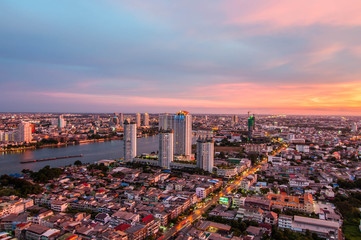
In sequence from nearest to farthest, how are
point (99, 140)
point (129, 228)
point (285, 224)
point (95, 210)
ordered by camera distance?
1. point (129, 228)
2. point (285, 224)
3. point (95, 210)
4. point (99, 140)

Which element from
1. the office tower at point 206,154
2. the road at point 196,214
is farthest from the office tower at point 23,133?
the road at point 196,214

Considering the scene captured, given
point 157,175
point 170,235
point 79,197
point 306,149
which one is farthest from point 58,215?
point 306,149

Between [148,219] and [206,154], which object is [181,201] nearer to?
[148,219]

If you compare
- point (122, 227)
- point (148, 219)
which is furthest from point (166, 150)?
point (122, 227)

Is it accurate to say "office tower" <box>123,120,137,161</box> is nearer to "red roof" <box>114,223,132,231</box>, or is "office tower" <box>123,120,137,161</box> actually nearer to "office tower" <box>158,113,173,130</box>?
"office tower" <box>158,113,173,130</box>

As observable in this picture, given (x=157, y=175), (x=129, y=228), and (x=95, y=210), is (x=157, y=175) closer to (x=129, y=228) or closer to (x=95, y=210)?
(x=95, y=210)

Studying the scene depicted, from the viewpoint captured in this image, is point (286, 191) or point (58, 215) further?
point (286, 191)

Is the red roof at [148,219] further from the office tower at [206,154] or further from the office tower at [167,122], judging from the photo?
the office tower at [167,122]

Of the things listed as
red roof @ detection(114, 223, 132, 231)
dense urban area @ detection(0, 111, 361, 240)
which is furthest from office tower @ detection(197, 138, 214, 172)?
red roof @ detection(114, 223, 132, 231)

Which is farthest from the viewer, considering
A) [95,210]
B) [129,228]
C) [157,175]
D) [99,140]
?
[99,140]

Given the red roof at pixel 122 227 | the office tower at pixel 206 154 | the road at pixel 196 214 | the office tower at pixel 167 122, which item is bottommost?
the road at pixel 196 214
